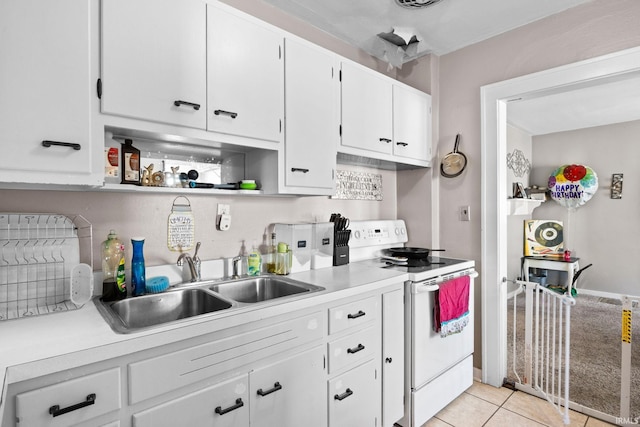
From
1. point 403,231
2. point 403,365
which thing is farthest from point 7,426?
point 403,231

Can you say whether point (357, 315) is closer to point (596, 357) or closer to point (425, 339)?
point (425, 339)

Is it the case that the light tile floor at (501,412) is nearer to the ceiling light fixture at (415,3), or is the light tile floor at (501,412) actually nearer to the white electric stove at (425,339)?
the white electric stove at (425,339)

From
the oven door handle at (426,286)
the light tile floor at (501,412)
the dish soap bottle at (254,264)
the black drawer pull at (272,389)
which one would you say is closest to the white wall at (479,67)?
the light tile floor at (501,412)

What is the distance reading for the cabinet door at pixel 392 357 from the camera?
192 cm

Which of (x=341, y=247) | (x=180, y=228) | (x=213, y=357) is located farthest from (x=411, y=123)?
(x=213, y=357)

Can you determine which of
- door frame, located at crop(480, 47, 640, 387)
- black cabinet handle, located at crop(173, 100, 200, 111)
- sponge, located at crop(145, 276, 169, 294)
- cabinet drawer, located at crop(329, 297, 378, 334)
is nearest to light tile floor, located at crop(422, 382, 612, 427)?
door frame, located at crop(480, 47, 640, 387)

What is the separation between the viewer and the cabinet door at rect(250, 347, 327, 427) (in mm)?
1352

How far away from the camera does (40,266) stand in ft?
4.60

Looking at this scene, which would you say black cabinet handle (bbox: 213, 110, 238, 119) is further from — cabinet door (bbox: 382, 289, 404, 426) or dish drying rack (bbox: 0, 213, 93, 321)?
cabinet door (bbox: 382, 289, 404, 426)

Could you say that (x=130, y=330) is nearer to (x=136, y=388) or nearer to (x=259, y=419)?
(x=136, y=388)

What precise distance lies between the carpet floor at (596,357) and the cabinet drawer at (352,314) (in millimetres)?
1586

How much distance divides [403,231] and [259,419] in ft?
6.45

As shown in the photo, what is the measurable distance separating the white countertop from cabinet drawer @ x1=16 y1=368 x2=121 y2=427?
54 millimetres

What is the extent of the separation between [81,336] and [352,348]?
1.17 meters
